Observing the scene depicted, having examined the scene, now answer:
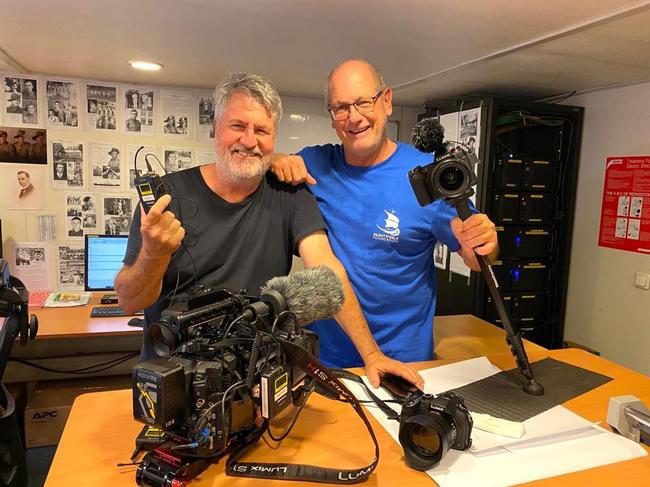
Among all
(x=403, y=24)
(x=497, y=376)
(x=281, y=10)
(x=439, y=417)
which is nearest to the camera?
(x=439, y=417)

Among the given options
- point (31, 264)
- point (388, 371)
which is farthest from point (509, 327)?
point (31, 264)

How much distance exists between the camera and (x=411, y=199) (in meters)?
1.47

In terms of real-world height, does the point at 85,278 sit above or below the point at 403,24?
below

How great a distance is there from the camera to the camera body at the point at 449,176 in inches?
41.3

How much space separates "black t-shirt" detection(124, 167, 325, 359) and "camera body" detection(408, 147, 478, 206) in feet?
1.24

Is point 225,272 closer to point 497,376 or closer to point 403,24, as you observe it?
point 497,376

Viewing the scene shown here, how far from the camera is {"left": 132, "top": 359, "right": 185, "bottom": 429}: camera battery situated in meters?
0.68

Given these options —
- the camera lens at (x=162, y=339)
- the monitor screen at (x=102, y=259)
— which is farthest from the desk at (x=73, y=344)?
the camera lens at (x=162, y=339)

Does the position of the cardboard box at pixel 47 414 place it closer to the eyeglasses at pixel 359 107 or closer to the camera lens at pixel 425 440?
the eyeglasses at pixel 359 107

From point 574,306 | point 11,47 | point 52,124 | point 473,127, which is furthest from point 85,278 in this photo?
point 574,306

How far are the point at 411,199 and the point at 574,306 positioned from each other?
7.49 feet

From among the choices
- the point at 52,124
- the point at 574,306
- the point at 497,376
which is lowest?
the point at 574,306

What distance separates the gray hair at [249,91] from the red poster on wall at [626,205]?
92.1 inches

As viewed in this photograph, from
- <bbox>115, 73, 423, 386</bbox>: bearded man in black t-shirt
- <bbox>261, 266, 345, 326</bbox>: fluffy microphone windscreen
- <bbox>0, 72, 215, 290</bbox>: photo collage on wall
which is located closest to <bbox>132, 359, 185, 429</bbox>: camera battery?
<bbox>261, 266, 345, 326</bbox>: fluffy microphone windscreen
